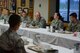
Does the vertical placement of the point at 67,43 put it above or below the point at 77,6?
below

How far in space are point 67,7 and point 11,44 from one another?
596cm

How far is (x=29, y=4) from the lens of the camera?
9.02 meters

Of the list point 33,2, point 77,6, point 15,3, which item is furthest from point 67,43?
point 15,3

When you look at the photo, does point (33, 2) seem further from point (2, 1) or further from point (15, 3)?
point (2, 1)

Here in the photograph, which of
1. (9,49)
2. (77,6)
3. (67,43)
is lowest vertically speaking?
(67,43)

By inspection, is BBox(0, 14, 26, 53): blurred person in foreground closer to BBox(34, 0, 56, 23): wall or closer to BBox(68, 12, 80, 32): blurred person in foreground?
BBox(68, 12, 80, 32): blurred person in foreground

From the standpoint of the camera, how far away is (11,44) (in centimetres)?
227

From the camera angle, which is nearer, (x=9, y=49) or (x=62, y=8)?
(x=9, y=49)

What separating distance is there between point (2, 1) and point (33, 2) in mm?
2124

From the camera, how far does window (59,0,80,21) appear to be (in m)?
7.67

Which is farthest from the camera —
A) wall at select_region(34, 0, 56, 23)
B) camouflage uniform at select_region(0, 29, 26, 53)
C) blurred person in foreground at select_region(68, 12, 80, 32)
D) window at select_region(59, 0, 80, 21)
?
wall at select_region(34, 0, 56, 23)

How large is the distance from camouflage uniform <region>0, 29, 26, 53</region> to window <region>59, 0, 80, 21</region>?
5575 millimetres

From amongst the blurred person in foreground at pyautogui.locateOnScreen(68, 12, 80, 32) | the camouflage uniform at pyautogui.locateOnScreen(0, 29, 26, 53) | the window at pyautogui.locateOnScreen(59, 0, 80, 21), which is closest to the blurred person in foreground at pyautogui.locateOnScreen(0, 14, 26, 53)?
the camouflage uniform at pyautogui.locateOnScreen(0, 29, 26, 53)

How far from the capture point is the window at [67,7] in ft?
25.2
